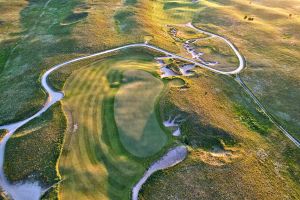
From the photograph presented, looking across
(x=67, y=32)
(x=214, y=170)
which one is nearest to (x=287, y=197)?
(x=214, y=170)

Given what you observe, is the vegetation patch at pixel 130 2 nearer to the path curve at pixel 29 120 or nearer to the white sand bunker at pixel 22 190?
the path curve at pixel 29 120

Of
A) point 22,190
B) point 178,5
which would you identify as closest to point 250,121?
point 22,190

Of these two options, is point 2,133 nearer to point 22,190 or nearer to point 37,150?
point 37,150

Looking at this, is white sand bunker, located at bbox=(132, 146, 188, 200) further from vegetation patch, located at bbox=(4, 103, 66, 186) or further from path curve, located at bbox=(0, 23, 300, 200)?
path curve, located at bbox=(0, 23, 300, 200)

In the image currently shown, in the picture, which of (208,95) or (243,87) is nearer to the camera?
(208,95)

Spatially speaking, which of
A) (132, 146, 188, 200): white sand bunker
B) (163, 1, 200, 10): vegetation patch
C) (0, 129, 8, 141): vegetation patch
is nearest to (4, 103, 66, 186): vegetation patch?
(0, 129, 8, 141): vegetation patch

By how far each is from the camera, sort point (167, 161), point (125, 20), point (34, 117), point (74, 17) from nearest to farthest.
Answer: point (167, 161), point (34, 117), point (125, 20), point (74, 17)

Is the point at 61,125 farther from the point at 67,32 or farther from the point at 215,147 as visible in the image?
the point at 67,32
